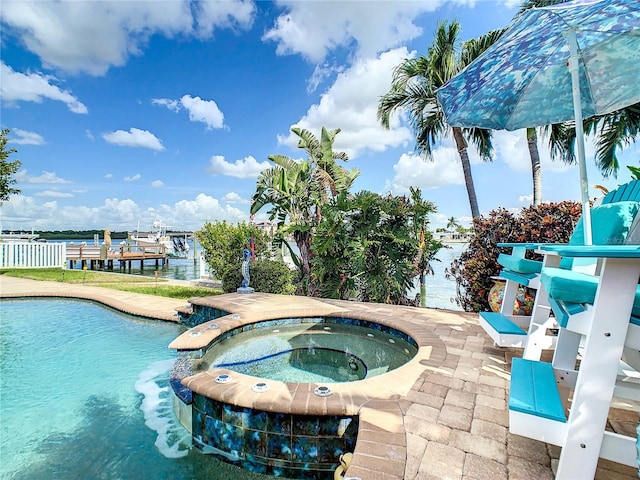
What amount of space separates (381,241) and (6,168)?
56.7 feet

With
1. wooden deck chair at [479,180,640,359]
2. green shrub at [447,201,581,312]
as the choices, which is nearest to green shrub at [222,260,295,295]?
green shrub at [447,201,581,312]

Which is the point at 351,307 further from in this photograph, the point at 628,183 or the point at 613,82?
the point at 613,82

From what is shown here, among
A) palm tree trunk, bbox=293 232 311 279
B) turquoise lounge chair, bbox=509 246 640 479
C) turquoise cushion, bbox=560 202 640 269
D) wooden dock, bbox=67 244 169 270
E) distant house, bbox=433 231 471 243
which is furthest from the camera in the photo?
wooden dock, bbox=67 244 169 270

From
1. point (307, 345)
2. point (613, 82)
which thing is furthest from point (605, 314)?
point (307, 345)

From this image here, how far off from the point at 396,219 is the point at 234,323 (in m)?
4.46

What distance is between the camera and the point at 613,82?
3.13 metres

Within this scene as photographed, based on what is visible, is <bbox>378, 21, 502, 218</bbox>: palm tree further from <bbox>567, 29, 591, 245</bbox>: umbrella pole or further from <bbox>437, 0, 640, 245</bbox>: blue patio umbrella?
<bbox>567, 29, 591, 245</bbox>: umbrella pole

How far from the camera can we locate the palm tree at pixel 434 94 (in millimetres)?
8594

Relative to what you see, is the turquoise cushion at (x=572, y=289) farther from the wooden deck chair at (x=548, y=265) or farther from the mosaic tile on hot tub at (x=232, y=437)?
the mosaic tile on hot tub at (x=232, y=437)

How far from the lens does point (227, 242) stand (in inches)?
383

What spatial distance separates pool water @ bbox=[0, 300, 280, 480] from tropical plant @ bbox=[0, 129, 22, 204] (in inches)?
426

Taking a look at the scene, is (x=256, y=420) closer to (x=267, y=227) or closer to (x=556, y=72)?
(x=556, y=72)

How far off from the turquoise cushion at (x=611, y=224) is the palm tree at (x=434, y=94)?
19.7ft

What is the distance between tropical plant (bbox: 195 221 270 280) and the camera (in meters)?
9.71
